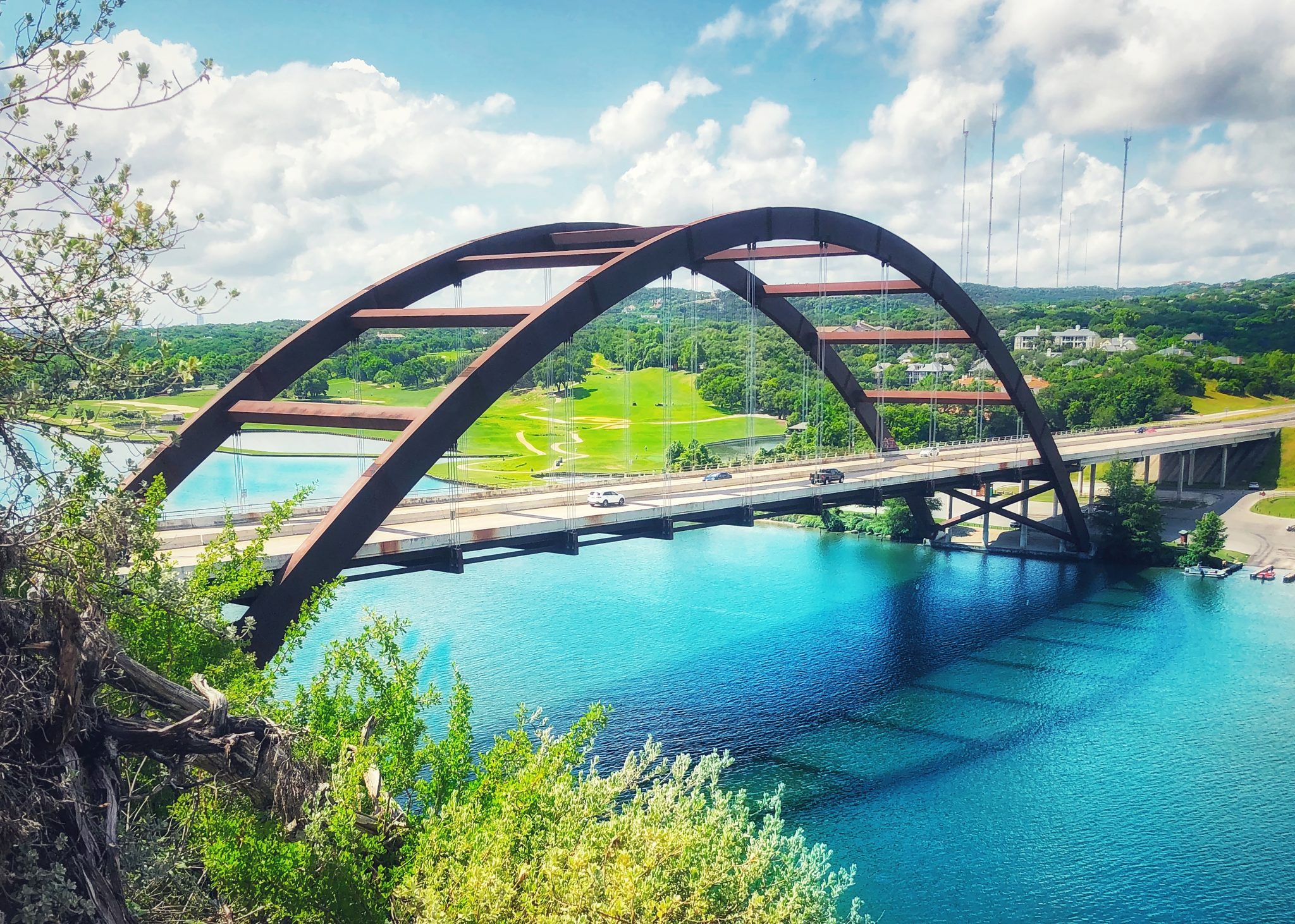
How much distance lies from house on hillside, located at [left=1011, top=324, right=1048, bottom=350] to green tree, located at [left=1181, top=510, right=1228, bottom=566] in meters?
60.2

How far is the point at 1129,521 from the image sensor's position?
50.0 metres

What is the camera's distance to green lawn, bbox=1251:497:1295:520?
5541 cm

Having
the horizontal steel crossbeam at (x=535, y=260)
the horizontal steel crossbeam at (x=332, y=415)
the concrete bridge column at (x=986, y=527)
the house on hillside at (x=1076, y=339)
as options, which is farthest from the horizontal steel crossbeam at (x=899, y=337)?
the house on hillside at (x=1076, y=339)

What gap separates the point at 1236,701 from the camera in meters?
30.0

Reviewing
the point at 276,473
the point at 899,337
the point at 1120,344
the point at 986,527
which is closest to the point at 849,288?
the point at 899,337

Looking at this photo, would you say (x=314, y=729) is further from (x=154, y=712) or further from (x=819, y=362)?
(x=819, y=362)

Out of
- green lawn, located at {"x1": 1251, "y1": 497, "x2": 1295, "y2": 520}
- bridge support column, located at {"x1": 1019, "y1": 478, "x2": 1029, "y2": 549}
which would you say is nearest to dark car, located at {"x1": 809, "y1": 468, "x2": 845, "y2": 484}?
bridge support column, located at {"x1": 1019, "y1": 478, "x2": 1029, "y2": 549}

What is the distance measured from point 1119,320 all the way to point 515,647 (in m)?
100

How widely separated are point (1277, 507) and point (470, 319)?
2076 inches

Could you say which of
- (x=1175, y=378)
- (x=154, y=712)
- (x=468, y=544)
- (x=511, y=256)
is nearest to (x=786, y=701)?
(x=468, y=544)

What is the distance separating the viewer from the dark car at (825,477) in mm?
37688

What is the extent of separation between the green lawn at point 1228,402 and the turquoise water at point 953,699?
3860cm

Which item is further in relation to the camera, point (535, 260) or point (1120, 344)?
point (1120, 344)

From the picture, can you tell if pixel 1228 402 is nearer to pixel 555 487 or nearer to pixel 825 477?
pixel 825 477
